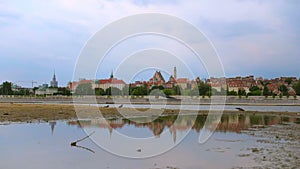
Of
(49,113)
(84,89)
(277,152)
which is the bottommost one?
(277,152)

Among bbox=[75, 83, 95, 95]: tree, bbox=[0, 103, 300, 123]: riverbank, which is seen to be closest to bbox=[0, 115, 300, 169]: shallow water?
bbox=[0, 103, 300, 123]: riverbank

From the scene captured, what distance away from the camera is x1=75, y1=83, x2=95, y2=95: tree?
375ft

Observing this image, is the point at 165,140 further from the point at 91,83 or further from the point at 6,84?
the point at 6,84

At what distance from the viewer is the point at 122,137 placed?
2152cm

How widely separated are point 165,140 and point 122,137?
2974 mm

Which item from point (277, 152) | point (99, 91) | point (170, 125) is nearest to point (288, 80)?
point (99, 91)

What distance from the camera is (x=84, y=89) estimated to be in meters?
116

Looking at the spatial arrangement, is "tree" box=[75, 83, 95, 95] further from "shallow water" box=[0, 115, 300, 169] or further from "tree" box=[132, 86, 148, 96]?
"shallow water" box=[0, 115, 300, 169]

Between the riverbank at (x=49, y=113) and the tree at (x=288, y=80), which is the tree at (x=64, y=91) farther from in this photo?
the tree at (x=288, y=80)

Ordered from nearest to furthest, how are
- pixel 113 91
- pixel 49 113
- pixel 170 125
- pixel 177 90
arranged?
pixel 170 125 < pixel 49 113 < pixel 113 91 < pixel 177 90

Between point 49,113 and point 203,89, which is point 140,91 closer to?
point 203,89

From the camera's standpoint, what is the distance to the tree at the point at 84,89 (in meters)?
114

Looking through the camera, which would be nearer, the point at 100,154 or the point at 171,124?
the point at 100,154

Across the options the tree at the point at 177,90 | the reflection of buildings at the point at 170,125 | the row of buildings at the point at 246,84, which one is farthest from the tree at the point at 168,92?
the reflection of buildings at the point at 170,125
